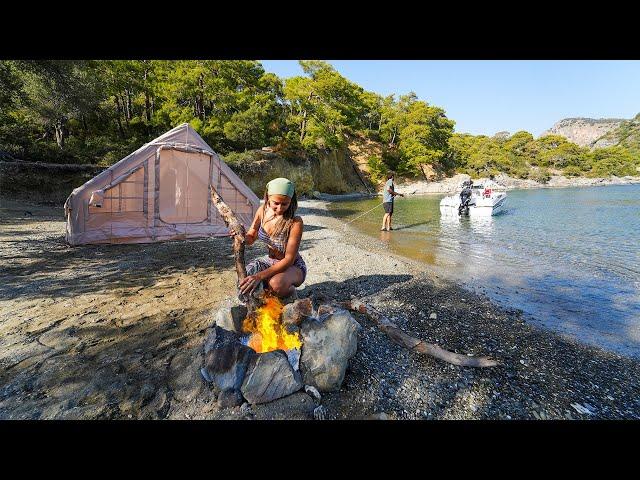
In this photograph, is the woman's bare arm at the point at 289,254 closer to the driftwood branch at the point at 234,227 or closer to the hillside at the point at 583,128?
the driftwood branch at the point at 234,227

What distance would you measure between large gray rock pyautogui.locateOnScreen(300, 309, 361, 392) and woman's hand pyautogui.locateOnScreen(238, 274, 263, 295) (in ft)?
2.34

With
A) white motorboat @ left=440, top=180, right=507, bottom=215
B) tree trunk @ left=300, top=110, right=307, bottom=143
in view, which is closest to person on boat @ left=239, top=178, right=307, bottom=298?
white motorboat @ left=440, top=180, right=507, bottom=215

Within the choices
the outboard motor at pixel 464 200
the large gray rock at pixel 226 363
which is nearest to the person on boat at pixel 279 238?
the large gray rock at pixel 226 363

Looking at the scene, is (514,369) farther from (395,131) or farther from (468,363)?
(395,131)

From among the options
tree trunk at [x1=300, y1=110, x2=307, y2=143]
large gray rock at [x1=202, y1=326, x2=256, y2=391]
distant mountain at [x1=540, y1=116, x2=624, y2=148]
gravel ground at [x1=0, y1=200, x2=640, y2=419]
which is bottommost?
gravel ground at [x1=0, y1=200, x2=640, y2=419]

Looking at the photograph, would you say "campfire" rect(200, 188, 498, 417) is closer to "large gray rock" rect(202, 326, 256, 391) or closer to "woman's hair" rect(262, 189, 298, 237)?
"large gray rock" rect(202, 326, 256, 391)

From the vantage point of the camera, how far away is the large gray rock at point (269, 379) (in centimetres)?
249

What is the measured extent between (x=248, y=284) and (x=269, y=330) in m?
0.58

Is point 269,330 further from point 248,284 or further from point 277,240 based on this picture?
point 277,240

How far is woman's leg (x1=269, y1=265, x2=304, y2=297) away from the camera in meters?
3.53

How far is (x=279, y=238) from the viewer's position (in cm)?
357

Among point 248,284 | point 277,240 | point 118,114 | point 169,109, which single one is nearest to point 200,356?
point 248,284

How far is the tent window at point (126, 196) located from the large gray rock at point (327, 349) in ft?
26.1

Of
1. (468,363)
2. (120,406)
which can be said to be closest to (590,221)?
(468,363)
